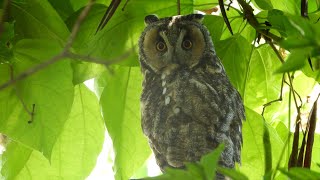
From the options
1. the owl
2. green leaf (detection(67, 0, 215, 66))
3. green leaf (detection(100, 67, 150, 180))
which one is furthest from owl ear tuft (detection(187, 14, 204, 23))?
green leaf (detection(100, 67, 150, 180))

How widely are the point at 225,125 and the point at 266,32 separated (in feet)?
0.96

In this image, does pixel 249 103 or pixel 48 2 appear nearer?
pixel 48 2

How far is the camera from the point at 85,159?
1317mm

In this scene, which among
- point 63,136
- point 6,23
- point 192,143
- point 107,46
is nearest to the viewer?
point 192,143

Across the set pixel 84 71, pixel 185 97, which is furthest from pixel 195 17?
pixel 84 71

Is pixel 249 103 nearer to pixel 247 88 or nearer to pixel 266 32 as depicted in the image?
pixel 247 88

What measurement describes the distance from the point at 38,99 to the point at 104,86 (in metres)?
0.22

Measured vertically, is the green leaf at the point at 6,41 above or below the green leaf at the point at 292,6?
below

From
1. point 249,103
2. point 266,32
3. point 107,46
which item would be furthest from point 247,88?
point 107,46

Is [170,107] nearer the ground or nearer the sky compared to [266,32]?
nearer the ground

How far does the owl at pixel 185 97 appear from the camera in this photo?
3.09 ft

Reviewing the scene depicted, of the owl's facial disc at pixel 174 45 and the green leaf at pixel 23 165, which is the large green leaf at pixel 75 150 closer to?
the green leaf at pixel 23 165

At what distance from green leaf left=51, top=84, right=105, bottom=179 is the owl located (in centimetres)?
28

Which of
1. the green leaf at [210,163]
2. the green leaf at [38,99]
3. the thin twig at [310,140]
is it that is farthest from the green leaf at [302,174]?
the green leaf at [38,99]
